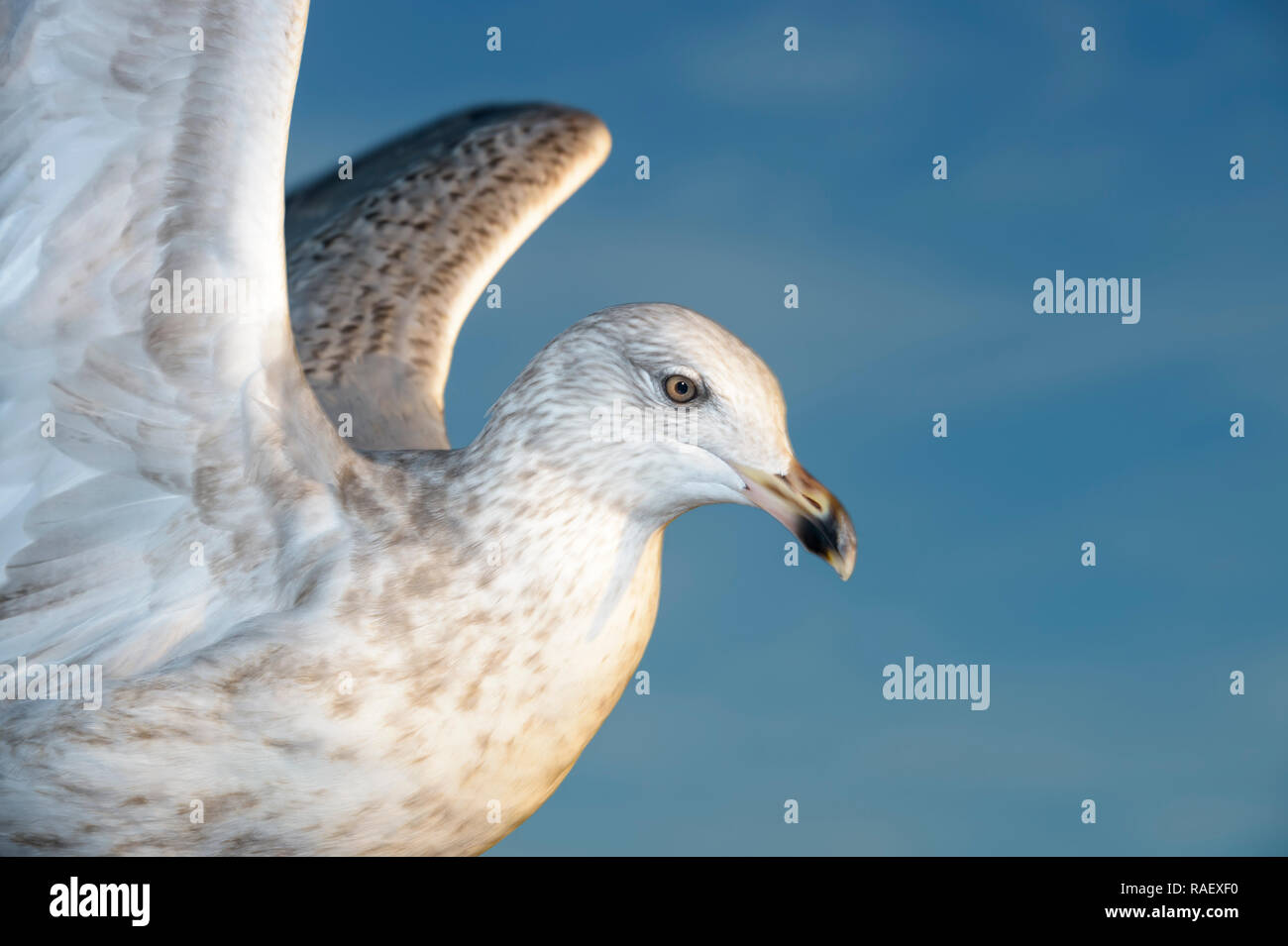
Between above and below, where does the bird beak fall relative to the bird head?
A: below

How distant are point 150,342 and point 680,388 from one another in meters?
1.36

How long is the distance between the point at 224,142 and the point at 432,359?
8.17ft

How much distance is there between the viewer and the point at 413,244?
588 centimetres

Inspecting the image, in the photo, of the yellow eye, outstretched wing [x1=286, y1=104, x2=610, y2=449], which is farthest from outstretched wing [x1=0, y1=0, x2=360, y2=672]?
outstretched wing [x1=286, y1=104, x2=610, y2=449]

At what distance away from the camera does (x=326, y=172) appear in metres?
6.98

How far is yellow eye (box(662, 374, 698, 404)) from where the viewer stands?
10.3 feet

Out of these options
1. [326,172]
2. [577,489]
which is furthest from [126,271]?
[326,172]

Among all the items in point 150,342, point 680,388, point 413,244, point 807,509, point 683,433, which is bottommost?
point 807,509

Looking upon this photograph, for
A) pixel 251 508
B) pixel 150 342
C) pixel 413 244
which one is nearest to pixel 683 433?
pixel 251 508

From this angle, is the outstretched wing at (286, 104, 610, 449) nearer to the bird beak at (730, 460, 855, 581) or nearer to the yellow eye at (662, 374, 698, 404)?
the yellow eye at (662, 374, 698, 404)

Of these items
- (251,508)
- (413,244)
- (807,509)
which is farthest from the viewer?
Result: (413,244)

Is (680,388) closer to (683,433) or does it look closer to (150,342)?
(683,433)

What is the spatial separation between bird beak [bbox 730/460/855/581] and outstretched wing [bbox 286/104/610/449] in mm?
2136

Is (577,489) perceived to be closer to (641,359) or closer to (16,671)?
(641,359)
